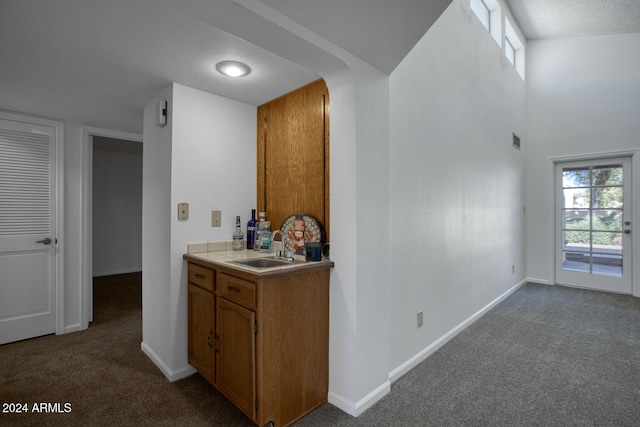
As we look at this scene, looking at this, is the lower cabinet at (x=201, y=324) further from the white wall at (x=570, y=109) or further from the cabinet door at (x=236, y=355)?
the white wall at (x=570, y=109)

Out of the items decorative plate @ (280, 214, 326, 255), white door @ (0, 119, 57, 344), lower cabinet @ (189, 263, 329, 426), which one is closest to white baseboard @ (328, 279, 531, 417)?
lower cabinet @ (189, 263, 329, 426)

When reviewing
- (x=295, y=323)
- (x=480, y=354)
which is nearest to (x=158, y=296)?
(x=295, y=323)

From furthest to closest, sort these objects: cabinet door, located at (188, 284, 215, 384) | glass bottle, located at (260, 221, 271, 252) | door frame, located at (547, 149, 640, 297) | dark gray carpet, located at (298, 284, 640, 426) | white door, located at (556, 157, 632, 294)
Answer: white door, located at (556, 157, 632, 294) → door frame, located at (547, 149, 640, 297) → glass bottle, located at (260, 221, 271, 252) → cabinet door, located at (188, 284, 215, 384) → dark gray carpet, located at (298, 284, 640, 426)

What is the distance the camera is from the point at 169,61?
1924mm

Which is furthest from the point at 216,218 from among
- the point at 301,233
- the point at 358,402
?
the point at 358,402

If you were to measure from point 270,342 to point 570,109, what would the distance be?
5.65 meters

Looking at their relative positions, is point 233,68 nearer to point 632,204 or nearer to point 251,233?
point 251,233

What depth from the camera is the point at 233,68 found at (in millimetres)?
2031

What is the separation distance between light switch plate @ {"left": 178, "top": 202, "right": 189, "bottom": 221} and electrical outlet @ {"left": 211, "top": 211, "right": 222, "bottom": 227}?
0.21 metres

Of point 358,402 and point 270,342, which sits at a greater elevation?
point 270,342

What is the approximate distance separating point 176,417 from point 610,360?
10.4ft

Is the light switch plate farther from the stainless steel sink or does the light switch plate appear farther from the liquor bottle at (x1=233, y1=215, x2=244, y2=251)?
the stainless steel sink

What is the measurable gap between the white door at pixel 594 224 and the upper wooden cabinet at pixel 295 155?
4.64 m

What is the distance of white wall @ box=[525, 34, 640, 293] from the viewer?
431 centimetres
